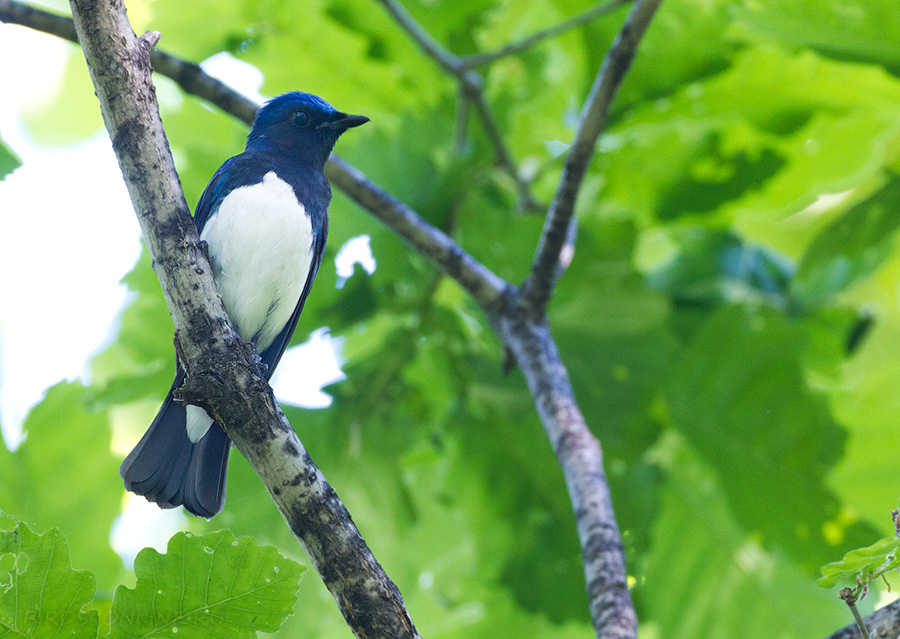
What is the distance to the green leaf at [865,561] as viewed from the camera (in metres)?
1.43

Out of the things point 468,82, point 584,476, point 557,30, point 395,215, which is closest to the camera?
point 584,476

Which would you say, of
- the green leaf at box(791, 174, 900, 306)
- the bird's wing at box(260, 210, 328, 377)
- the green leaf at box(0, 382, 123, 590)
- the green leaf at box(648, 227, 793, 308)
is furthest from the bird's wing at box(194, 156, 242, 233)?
the green leaf at box(791, 174, 900, 306)

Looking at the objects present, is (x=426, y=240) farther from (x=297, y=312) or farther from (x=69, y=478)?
(x=69, y=478)

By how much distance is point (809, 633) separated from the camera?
387 cm

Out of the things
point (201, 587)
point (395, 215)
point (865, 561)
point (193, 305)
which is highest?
point (395, 215)

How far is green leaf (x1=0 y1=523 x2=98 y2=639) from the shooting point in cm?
150

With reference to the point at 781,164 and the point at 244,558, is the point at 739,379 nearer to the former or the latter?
the point at 781,164

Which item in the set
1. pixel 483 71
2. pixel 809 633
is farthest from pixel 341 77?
pixel 809 633

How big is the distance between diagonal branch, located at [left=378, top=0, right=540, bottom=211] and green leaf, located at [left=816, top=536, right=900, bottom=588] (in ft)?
8.66

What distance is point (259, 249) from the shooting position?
285 centimetres

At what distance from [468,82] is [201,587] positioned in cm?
269

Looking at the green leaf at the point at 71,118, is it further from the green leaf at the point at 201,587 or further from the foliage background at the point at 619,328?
the green leaf at the point at 201,587

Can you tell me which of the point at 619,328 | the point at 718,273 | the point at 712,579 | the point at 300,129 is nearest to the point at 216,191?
the point at 300,129

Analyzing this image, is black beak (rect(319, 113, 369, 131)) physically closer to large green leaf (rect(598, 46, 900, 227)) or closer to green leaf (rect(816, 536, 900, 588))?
large green leaf (rect(598, 46, 900, 227))
